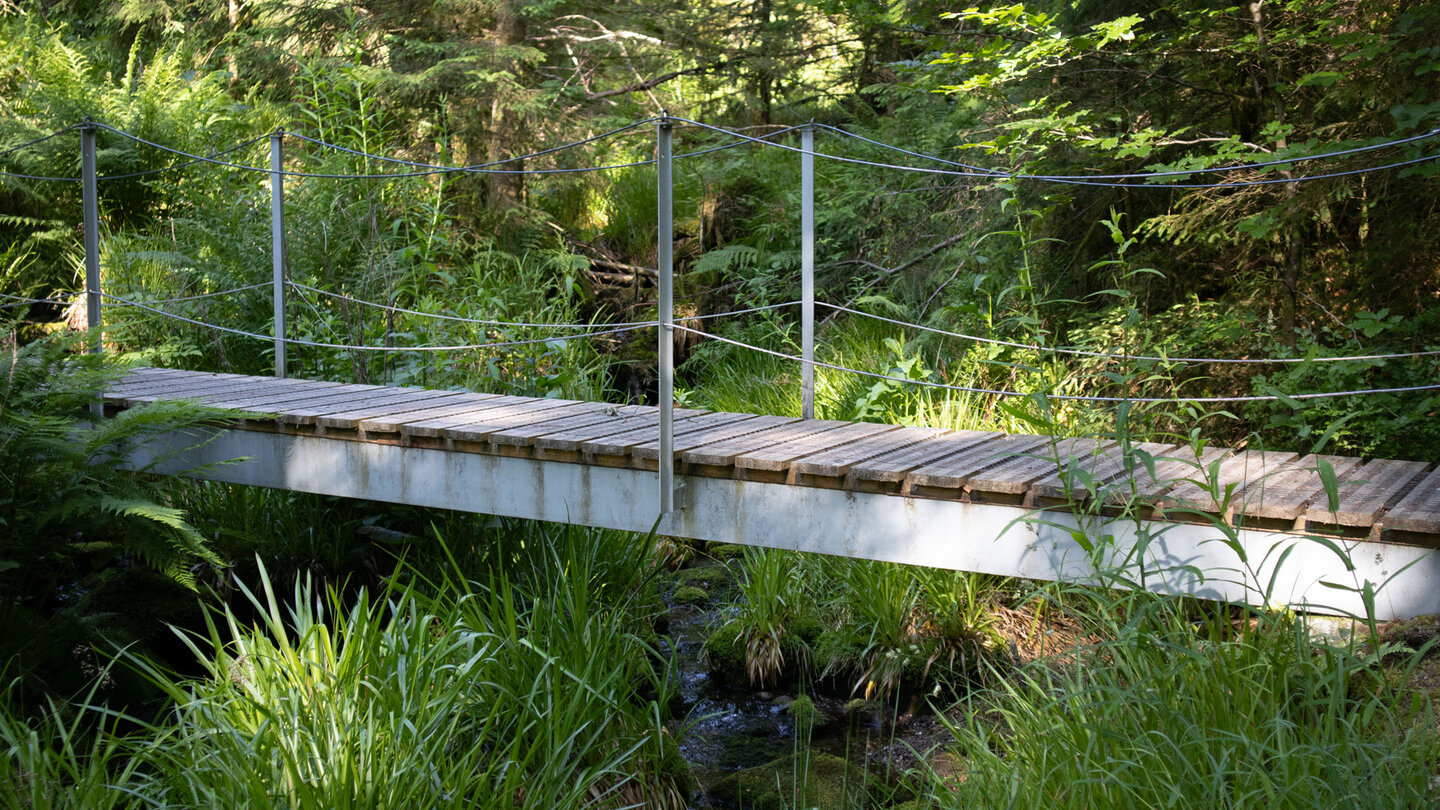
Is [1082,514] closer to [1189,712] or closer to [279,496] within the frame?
[1189,712]

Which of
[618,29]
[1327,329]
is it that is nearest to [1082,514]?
[1327,329]

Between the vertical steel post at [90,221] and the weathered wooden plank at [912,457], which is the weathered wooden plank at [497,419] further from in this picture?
the vertical steel post at [90,221]

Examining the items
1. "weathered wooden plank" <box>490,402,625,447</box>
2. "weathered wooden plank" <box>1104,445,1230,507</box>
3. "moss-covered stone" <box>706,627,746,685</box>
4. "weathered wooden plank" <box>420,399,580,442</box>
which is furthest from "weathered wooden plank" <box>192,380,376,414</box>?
"weathered wooden plank" <box>1104,445,1230,507</box>

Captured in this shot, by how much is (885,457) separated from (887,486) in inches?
9.8

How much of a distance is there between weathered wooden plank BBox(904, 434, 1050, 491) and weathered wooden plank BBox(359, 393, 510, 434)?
2.09 m

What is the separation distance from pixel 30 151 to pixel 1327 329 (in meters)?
9.13

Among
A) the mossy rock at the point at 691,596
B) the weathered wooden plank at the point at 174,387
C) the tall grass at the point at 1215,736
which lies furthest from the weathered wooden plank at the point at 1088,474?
the weathered wooden plank at the point at 174,387

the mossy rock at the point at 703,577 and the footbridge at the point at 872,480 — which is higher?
the footbridge at the point at 872,480

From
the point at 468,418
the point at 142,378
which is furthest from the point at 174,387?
the point at 468,418

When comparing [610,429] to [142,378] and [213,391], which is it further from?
[142,378]

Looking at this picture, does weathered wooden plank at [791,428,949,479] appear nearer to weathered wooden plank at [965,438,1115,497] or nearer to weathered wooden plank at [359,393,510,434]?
weathered wooden plank at [965,438,1115,497]

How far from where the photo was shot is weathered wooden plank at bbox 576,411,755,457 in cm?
398

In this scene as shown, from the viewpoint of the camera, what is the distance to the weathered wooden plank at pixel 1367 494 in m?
3.01

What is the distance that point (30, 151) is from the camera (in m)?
8.68
